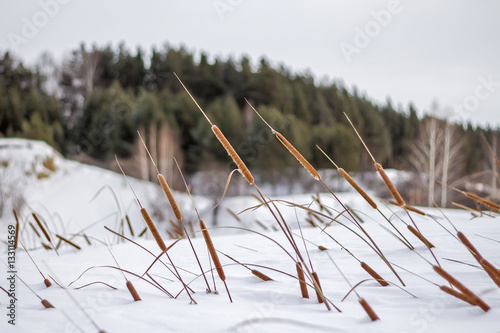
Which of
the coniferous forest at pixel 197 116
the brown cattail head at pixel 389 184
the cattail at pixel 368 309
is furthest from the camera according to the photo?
the coniferous forest at pixel 197 116

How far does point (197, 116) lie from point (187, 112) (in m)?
0.77

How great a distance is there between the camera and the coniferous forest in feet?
59.3

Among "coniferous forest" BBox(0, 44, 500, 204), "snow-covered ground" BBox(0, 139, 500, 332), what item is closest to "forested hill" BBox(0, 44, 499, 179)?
"coniferous forest" BBox(0, 44, 500, 204)

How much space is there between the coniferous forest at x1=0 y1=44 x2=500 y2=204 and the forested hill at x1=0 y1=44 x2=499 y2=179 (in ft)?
0.23

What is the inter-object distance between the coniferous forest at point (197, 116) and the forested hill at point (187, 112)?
7 cm

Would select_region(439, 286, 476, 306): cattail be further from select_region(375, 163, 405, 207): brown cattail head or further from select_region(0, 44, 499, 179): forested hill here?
select_region(0, 44, 499, 179): forested hill

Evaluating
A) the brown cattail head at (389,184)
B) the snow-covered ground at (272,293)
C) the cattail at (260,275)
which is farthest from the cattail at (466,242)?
the cattail at (260,275)

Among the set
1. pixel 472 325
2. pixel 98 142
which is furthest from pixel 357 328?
pixel 98 142

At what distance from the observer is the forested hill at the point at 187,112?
738 inches

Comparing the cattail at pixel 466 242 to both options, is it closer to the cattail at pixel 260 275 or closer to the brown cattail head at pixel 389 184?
the brown cattail head at pixel 389 184

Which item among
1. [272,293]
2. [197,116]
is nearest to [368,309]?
[272,293]

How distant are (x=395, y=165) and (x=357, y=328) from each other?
114 ft

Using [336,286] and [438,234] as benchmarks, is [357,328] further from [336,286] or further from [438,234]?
[438,234]

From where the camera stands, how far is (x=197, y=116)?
21.2 metres
